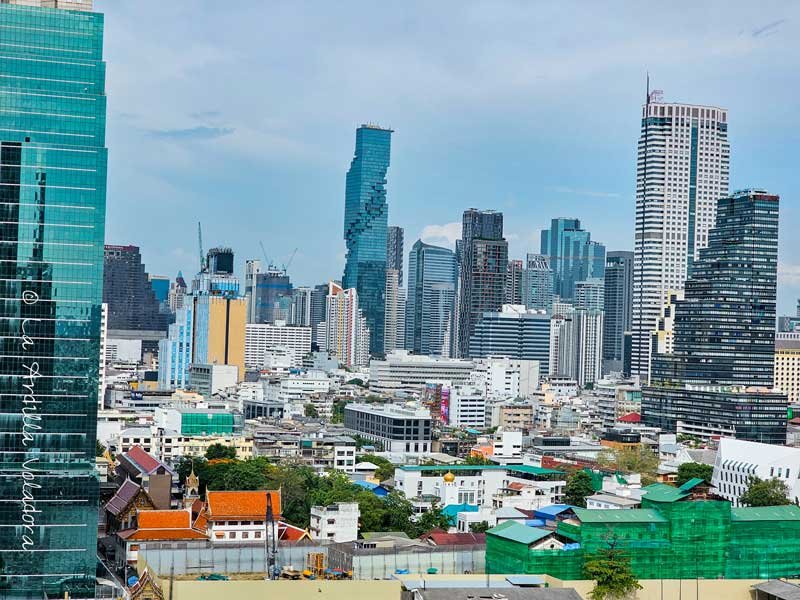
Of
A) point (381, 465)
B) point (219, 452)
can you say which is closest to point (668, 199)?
point (381, 465)

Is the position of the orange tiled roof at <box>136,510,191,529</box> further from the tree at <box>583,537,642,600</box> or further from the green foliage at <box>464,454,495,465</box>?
the green foliage at <box>464,454,495,465</box>

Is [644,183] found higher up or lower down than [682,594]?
higher up

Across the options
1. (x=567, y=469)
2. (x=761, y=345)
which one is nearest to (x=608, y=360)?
(x=761, y=345)

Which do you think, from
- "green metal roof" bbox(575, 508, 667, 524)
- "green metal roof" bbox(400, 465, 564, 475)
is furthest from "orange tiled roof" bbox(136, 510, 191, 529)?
"green metal roof" bbox(400, 465, 564, 475)

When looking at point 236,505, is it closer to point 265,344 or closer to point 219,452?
point 219,452

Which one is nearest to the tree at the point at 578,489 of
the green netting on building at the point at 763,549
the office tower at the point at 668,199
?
the green netting on building at the point at 763,549

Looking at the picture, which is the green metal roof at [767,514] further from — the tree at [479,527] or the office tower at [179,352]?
the office tower at [179,352]

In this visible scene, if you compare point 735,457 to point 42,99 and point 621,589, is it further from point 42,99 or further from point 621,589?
point 42,99
